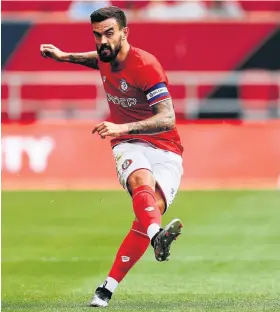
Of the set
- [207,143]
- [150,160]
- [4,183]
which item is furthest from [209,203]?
[150,160]

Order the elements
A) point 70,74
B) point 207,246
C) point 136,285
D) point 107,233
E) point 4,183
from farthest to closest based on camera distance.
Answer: point 70,74, point 4,183, point 107,233, point 207,246, point 136,285

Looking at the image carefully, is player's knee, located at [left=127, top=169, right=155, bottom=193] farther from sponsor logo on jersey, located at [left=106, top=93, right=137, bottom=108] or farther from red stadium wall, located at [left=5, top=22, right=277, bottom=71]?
red stadium wall, located at [left=5, top=22, right=277, bottom=71]

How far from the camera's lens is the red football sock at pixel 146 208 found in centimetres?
853

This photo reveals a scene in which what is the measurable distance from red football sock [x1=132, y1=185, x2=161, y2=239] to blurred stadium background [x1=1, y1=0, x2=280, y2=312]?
65 centimetres

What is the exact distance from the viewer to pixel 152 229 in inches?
332

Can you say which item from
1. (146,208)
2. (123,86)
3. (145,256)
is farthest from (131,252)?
(145,256)

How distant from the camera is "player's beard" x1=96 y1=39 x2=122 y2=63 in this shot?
8.76m

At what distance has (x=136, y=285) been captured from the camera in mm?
10148

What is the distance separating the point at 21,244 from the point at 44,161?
257 inches

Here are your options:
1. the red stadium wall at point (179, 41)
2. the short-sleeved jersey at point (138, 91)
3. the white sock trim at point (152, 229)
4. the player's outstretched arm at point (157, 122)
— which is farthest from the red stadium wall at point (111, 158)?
the white sock trim at point (152, 229)

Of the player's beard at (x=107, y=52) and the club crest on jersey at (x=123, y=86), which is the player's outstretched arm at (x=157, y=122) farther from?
the player's beard at (x=107, y=52)

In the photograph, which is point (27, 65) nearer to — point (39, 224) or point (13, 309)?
point (39, 224)

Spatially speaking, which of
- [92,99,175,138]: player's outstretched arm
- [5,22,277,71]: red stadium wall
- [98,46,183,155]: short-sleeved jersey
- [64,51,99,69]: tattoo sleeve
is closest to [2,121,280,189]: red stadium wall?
[5,22,277,71]: red stadium wall

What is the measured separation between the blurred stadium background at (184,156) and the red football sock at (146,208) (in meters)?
0.65
